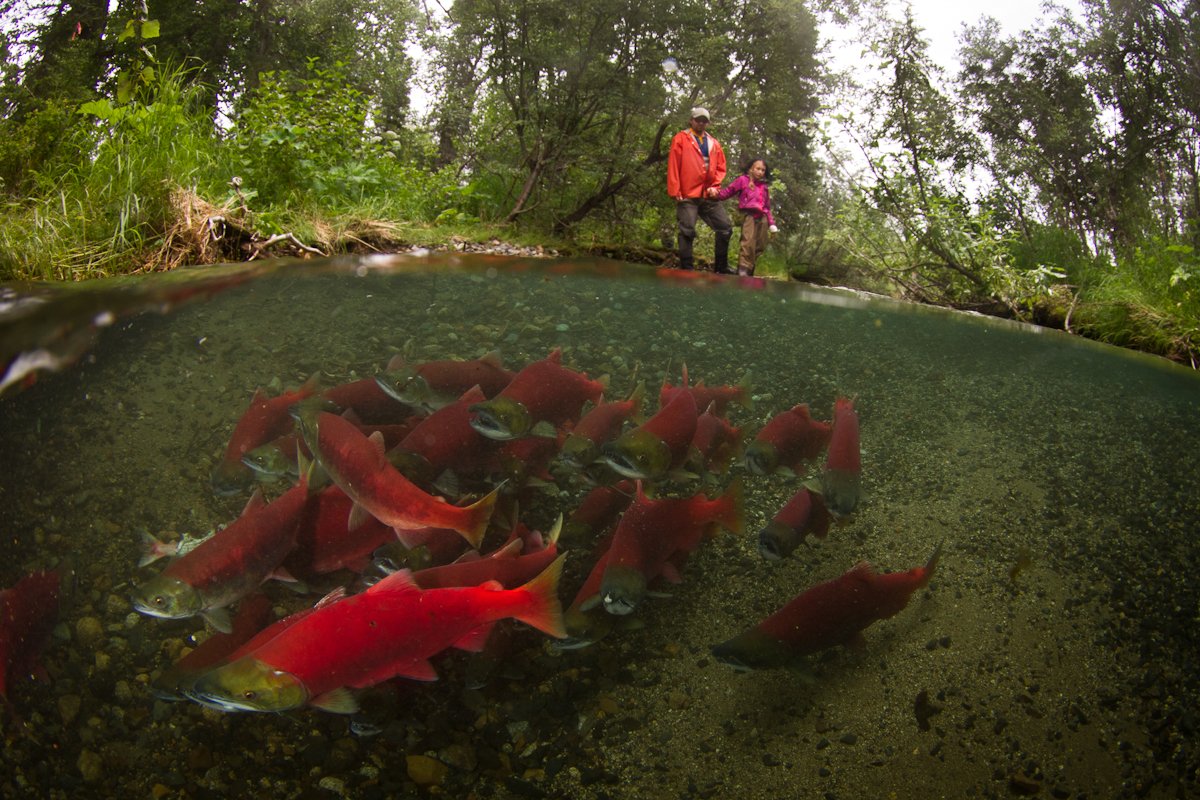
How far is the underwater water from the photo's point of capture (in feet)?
3.43

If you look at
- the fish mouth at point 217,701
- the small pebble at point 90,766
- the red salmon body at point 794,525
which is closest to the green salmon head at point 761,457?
the red salmon body at point 794,525

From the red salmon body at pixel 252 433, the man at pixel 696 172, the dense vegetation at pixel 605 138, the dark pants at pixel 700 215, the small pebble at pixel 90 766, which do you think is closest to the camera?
the small pebble at pixel 90 766

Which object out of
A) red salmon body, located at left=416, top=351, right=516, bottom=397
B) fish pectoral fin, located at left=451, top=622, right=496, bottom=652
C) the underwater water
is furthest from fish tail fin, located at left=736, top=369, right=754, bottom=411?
fish pectoral fin, located at left=451, top=622, right=496, bottom=652

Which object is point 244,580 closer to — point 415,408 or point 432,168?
point 415,408

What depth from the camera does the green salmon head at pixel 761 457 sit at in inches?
62.6

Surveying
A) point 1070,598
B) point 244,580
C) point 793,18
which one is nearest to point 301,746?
point 244,580

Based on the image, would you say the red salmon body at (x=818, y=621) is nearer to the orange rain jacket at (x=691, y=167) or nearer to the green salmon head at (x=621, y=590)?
the green salmon head at (x=621, y=590)

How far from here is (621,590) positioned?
1.11 m

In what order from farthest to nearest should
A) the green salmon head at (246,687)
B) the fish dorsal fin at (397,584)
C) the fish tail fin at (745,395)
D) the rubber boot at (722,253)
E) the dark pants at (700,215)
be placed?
1. the rubber boot at (722,253)
2. the dark pants at (700,215)
3. the fish tail fin at (745,395)
4. the fish dorsal fin at (397,584)
5. the green salmon head at (246,687)

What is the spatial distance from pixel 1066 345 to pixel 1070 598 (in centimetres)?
685

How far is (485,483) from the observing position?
1.41m

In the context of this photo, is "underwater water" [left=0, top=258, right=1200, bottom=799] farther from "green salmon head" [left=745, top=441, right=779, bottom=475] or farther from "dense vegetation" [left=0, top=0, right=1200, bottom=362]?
"dense vegetation" [left=0, top=0, right=1200, bottom=362]

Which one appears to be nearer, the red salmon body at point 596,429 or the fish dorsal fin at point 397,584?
the fish dorsal fin at point 397,584

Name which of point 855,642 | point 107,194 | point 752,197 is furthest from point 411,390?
point 752,197
